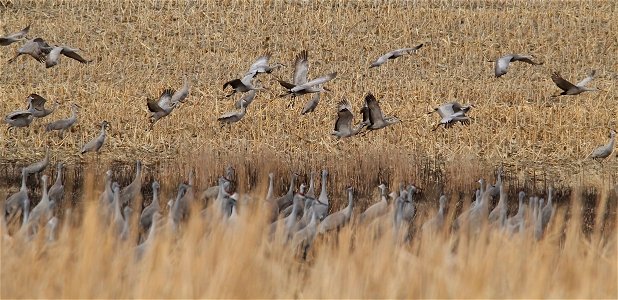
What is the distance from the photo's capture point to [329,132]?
16.8 meters

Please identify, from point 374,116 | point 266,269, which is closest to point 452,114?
point 374,116

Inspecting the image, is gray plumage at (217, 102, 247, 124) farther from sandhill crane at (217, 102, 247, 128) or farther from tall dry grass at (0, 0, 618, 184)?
tall dry grass at (0, 0, 618, 184)

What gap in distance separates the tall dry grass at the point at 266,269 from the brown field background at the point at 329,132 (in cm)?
1

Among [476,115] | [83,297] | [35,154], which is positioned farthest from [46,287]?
[476,115]

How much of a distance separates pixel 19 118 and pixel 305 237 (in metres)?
7.43

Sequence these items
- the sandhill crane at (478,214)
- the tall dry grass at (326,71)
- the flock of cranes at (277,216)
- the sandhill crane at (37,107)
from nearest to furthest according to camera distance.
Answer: the flock of cranes at (277,216), the sandhill crane at (478,214), the sandhill crane at (37,107), the tall dry grass at (326,71)

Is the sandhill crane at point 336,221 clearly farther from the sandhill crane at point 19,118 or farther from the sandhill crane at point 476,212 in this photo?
the sandhill crane at point 19,118

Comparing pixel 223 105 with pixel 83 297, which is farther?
pixel 223 105

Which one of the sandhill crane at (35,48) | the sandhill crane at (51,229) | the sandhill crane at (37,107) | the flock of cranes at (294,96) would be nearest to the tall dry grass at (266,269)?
the sandhill crane at (51,229)

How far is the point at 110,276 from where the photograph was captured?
670cm

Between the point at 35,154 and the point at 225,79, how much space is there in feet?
25.4

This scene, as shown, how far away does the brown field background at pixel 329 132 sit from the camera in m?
6.79

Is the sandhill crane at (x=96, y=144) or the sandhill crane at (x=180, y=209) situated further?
the sandhill crane at (x=96, y=144)

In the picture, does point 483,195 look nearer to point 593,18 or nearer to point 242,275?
point 242,275
